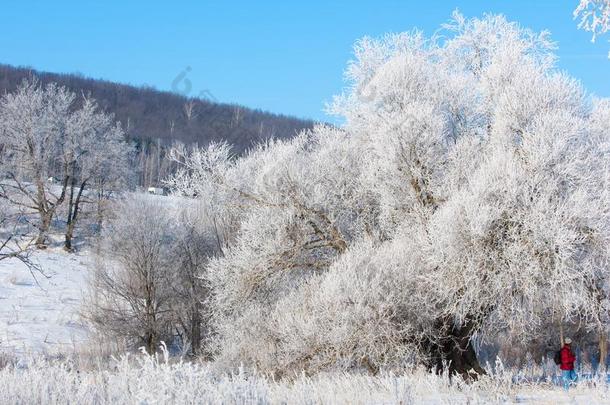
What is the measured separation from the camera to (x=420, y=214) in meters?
14.7

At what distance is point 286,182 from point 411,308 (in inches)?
180

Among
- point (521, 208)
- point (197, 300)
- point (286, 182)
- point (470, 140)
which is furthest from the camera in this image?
point (197, 300)

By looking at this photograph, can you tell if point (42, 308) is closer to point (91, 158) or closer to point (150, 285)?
point (150, 285)

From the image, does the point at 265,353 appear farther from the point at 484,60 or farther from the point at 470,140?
the point at 484,60

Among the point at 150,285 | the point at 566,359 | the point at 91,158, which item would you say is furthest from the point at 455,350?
the point at 91,158

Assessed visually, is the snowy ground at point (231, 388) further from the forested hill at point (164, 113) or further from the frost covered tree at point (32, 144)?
the forested hill at point (164, 113)

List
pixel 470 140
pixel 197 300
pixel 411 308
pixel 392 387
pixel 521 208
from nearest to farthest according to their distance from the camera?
pixel 392 387 → pixel 521 208 → pixel 411 308 → pixel 470 140 → pixel 197 300

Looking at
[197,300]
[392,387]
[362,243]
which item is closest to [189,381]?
[392,387]

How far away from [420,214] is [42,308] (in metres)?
20.7

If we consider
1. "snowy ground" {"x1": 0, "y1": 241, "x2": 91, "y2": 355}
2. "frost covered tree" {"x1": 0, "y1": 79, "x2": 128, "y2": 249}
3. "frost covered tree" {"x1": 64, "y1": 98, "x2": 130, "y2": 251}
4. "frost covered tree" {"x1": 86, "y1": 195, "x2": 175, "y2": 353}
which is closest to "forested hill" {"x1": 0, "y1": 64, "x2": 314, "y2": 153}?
"frost covered tree" {"x1": 64, "y1": 98, "x2": 130, "y2": 251}

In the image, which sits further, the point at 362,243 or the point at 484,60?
the point at 484,60

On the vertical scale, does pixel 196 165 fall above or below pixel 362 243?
above

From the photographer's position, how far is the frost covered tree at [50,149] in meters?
42.6

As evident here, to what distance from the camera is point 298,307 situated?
1522 centimetres
